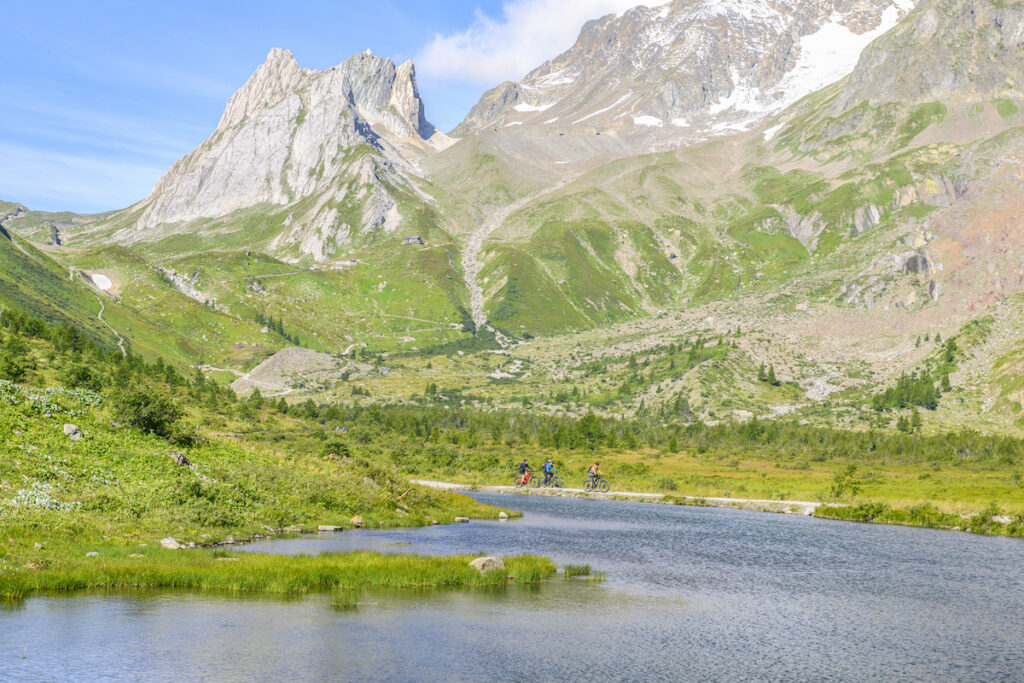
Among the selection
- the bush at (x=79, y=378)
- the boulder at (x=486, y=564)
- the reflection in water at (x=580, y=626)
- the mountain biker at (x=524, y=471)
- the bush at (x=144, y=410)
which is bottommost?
the reflection in water at (x=580, y=626)

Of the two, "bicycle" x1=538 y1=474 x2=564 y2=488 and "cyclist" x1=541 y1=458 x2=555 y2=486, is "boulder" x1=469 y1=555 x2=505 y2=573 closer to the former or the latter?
"cyclist" x1=541 y1=458 x2=555 y2=486

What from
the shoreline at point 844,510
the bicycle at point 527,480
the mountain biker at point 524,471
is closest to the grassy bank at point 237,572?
the shoreline at point 844,510

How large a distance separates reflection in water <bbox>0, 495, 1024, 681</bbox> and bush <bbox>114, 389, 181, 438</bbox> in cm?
1970

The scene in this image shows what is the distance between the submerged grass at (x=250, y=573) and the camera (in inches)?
1538

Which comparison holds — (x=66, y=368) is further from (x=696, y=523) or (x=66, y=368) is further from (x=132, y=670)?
(x=696, y=523)

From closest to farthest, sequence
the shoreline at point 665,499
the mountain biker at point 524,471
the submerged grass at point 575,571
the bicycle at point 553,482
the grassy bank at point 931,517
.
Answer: the submerged grass at point 575,571 < the grassy bank at point 931,517 < the shoreline at point 665,499 < the mountain biker at point 524,471 < the bicycle at point 553,482

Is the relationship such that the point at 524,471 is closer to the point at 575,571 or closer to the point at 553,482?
the point at 553,482

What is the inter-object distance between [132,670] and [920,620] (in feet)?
144

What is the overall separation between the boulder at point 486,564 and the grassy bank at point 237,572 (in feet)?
1.71

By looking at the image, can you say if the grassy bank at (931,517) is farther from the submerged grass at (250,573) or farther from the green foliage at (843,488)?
the submerged grass at (250,573)

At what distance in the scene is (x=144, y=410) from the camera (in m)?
67.7

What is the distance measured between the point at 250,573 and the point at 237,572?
70cm

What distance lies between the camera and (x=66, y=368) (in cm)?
8162

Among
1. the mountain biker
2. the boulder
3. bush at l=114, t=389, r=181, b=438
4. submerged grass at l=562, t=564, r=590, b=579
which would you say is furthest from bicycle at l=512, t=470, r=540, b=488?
the boulder
